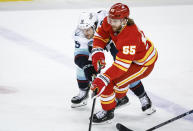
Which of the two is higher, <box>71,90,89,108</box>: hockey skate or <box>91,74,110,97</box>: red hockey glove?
<box>91,74,110,97</box>: red hockey glove

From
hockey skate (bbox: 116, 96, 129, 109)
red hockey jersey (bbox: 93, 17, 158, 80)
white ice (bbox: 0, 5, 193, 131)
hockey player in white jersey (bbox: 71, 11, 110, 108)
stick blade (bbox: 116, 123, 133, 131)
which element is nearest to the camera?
red hockey jersey (bbox: 93, 17, 158, 80)

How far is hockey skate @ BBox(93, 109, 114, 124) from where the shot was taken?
2529 millimetres

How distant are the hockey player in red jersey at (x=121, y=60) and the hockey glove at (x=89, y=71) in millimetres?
103

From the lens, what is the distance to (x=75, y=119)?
2615 millimetres

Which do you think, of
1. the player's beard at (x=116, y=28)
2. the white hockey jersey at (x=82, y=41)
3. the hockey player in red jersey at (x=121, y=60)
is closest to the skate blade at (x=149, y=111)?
the hockey player in red jersey at (x=121, y=60)

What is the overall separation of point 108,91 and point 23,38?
6.84 ft

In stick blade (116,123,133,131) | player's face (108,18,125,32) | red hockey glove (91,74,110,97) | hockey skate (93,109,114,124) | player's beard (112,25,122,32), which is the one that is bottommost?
stick blade (116,123,133,131)

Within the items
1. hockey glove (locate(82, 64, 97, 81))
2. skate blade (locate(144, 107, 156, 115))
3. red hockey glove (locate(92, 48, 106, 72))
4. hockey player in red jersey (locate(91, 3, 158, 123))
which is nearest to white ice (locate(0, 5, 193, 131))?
skate blade (locate(144, 107, 156, 115))

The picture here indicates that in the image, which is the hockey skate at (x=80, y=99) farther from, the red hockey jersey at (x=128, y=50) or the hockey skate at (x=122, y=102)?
the red hockey jersey at (x=128, y=50)

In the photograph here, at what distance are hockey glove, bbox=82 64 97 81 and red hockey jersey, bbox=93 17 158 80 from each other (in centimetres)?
29

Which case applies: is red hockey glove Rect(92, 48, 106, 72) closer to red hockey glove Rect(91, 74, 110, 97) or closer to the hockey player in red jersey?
the hockey player in red jersey

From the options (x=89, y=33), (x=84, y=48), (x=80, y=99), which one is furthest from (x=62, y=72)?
(x=89, y=33)

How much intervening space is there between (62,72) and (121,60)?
1.31 m

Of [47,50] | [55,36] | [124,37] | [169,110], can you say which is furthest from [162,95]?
[55,36]
